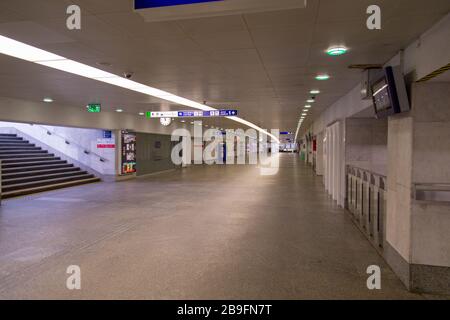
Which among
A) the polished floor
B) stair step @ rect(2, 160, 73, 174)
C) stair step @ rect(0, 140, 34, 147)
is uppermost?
stair step @ rect(0, 140, 34, 147)

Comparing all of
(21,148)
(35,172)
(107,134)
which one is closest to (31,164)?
(35,172)

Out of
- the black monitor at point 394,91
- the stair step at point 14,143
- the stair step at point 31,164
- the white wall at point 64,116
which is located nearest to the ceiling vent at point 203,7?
the black monitor at point 394,91

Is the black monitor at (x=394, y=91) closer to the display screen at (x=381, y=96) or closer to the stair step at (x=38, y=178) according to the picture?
the display screen at (x=381, y=96)

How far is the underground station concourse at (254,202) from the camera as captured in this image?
10.0 feet

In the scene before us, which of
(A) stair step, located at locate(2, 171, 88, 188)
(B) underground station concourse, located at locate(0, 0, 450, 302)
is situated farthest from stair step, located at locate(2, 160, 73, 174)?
(B) underground station concourse, located at locate(0, 0, 450, 302)

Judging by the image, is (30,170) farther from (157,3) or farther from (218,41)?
(157,3)

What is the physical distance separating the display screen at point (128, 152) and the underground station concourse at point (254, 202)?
5.44m

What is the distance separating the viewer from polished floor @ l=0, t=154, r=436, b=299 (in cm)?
325

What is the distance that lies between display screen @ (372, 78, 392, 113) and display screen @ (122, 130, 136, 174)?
10993 millimetres

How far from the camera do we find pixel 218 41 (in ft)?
12.2

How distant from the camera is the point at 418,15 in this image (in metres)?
2.82

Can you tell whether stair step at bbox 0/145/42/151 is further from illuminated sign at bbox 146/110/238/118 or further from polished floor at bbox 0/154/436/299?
illuminated sign at bbox 146/110/238/118

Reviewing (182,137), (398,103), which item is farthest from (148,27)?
(182,137)

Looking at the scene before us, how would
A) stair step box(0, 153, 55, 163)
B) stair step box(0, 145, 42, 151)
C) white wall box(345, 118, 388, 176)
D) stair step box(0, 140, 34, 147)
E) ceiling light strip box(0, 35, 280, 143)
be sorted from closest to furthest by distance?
ceiling light strip box(0, 35, 280, 143), white wall box(345, 118, 388, 176), stair step box(0, 153, 55, 163), stair step box(0, 145, 42, 151), stair step box(0, 140, 34, 147)
